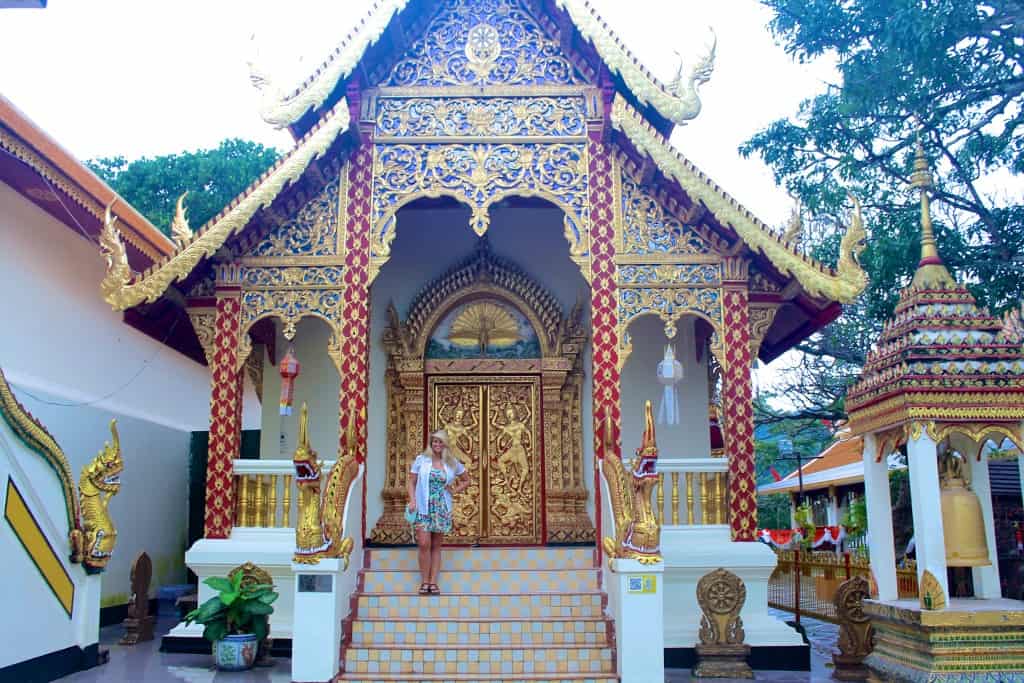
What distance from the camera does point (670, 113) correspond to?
7359mm

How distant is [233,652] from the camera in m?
6.42

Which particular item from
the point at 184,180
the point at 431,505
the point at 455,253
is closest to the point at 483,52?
the point at 455,253

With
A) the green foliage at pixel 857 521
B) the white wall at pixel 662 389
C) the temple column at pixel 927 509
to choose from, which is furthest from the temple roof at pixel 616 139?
the green foliage at pixel 857 521

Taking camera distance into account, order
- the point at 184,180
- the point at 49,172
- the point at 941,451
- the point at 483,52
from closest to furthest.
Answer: the point at 941,451
the point at 483,52
the point at 49,172
the point at 184,180

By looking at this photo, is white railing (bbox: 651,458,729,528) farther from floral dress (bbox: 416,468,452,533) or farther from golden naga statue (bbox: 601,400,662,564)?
floral dress (bbox: 416,468,452,533)

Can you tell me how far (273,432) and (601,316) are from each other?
335 centimetres

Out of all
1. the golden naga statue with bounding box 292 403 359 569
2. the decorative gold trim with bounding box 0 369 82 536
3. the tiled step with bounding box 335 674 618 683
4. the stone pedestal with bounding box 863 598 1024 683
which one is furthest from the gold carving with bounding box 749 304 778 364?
the decorative gold trim with bounding box 0 369 82 536

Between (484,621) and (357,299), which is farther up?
(357,299)

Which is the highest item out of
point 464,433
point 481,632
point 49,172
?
point 49,172

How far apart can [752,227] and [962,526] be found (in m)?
2.62

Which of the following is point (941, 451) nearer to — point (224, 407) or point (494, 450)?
point (494, 450)

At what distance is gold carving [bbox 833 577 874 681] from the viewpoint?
644 centimetres

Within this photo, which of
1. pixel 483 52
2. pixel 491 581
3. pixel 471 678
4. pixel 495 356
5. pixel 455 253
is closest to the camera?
pixel 471 678

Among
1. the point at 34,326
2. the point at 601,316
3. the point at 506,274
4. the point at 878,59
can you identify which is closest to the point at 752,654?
the point at 601,316
